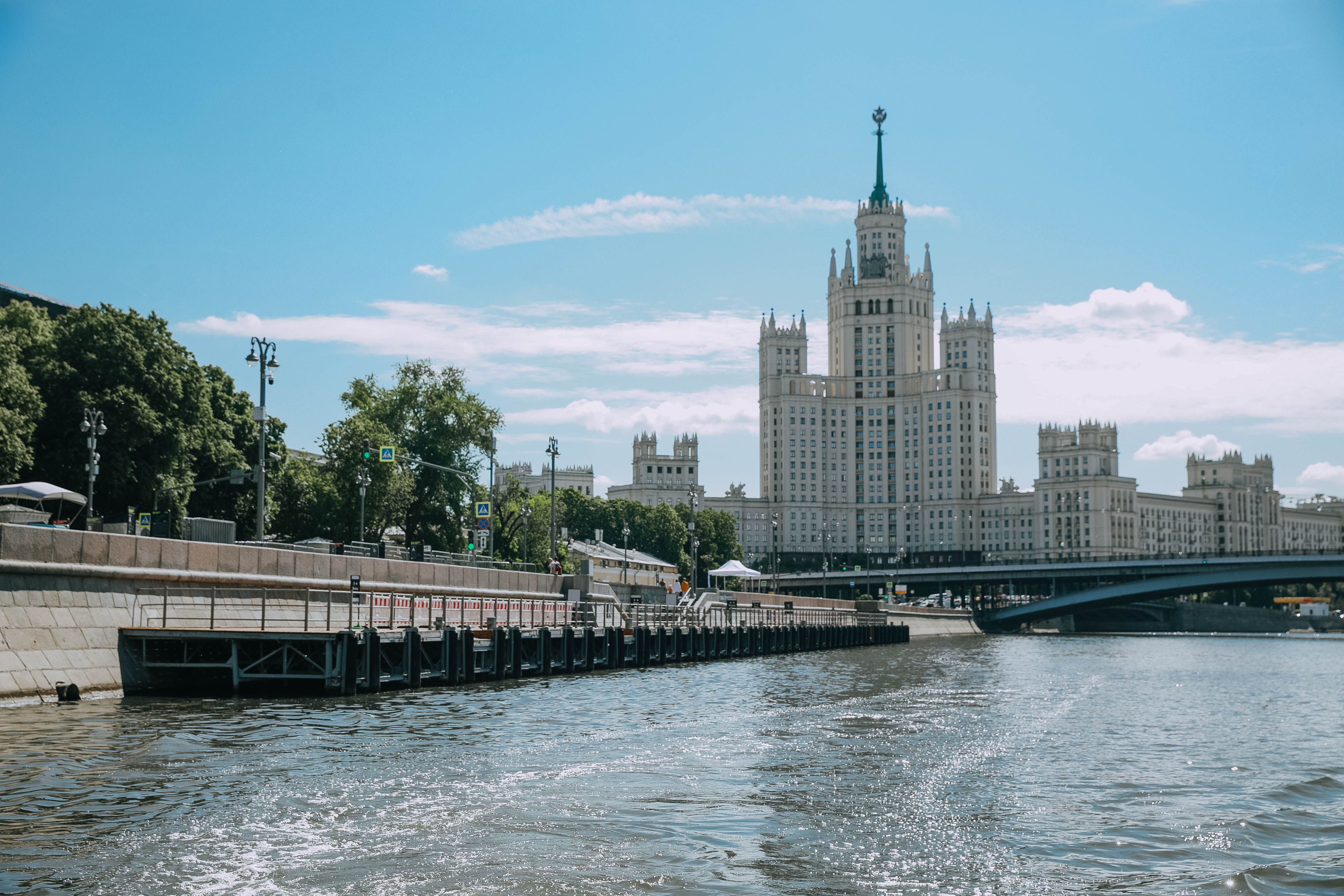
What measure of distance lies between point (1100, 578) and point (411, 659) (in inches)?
4930

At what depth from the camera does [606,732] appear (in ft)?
84.0

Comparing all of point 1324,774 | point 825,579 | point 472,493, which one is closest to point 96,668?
point 1324,774

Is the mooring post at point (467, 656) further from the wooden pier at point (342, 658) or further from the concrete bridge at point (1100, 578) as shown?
the concrete bridge at point (1100, 578)

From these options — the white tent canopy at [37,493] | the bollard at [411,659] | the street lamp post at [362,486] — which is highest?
the street lamp post at [362,486]

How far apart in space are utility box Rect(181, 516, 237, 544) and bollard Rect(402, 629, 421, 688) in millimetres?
7389

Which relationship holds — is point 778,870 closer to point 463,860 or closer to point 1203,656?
point 463,860

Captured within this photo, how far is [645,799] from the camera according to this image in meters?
17.9

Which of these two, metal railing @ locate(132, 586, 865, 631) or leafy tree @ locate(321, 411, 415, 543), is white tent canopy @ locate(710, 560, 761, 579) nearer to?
leafy tree @ locate(321, 411, 415, 543)

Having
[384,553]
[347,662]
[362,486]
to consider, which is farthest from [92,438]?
[362,486]

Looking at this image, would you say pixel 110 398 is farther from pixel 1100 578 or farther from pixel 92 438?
pixel 1100 578

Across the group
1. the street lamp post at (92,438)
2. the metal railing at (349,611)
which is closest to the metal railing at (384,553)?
the metal railing at (349,611)

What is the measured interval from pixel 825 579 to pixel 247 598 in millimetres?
122121

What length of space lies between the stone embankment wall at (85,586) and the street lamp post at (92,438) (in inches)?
303

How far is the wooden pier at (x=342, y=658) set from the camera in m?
29.4
